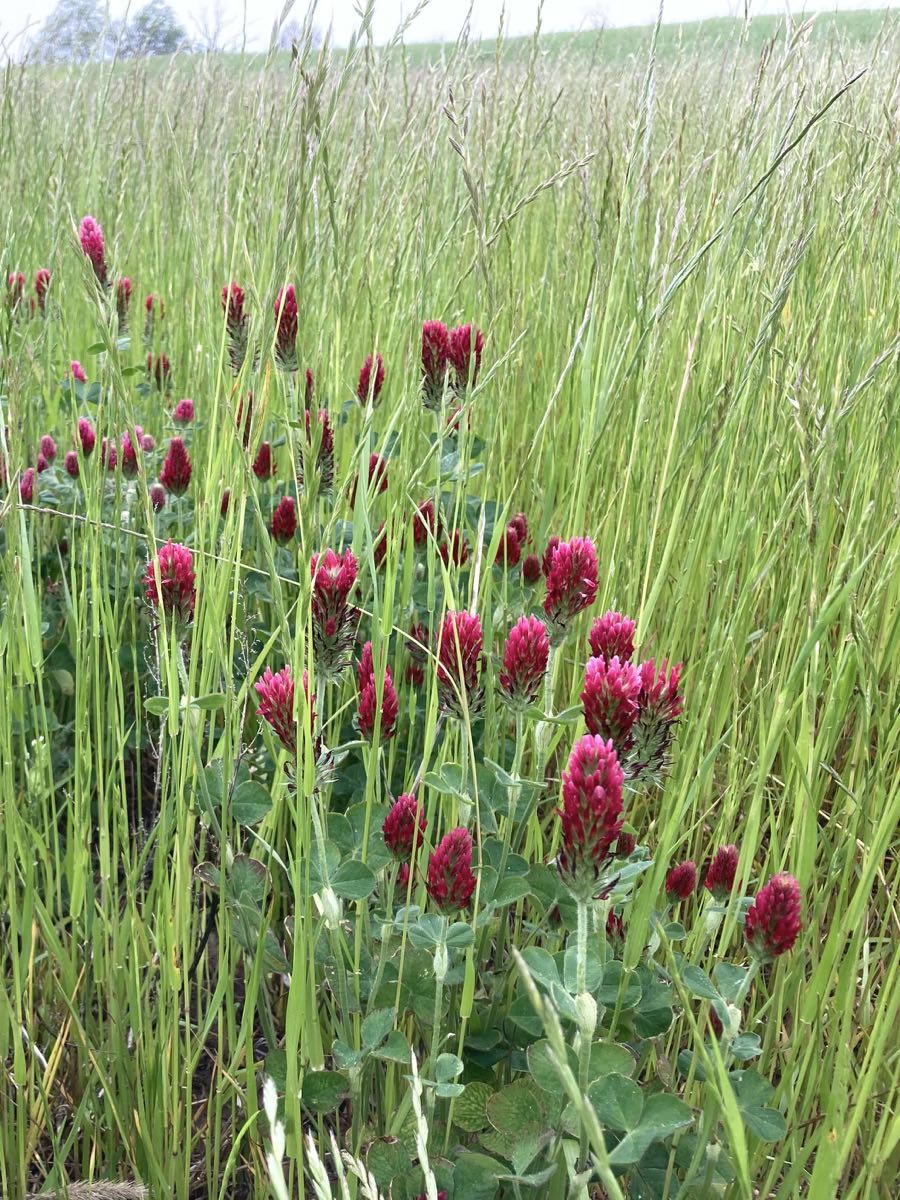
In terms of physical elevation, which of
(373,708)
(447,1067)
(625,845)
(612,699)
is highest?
(612,699)

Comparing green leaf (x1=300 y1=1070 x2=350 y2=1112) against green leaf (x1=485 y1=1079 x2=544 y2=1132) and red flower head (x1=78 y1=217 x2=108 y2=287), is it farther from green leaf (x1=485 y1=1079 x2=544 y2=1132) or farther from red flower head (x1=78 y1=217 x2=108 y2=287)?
red flower head (x1=78 y1=217 x2=108 y2=287)

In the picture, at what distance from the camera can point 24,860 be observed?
1114 millimetres

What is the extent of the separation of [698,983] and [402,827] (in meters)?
0.31

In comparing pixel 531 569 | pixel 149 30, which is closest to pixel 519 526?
pixel 531 569

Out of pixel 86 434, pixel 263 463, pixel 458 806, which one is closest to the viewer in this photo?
pixel 458 806

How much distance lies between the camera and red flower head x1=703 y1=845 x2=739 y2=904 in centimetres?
99

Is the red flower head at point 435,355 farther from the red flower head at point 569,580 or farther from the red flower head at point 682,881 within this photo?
the red flower head at point 682,881

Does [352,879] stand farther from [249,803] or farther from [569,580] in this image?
[569,580]

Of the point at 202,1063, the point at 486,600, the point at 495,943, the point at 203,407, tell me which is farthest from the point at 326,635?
the point at 203,407

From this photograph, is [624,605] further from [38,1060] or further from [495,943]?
[38,1060]

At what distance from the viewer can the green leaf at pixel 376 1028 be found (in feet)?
2.98

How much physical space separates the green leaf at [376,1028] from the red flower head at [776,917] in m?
0.34

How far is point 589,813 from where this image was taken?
0.73 metres

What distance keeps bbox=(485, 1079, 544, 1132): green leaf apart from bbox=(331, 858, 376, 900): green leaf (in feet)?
0.72
